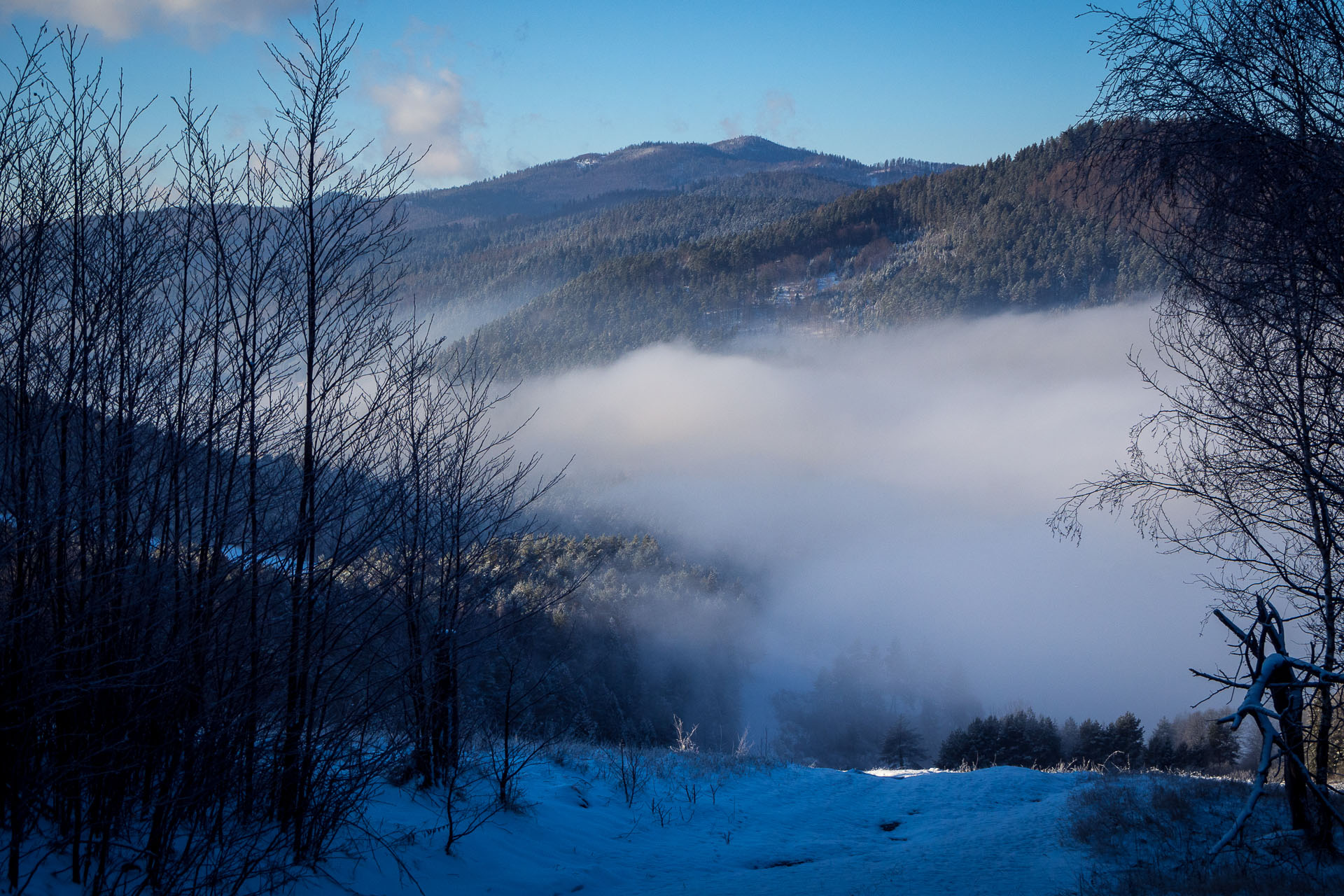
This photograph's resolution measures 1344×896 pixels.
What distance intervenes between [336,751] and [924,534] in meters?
183

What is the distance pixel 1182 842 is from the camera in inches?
288

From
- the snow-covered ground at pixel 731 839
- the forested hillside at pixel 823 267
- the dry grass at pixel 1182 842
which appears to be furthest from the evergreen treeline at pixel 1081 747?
the forested hillside at pixel 823 267

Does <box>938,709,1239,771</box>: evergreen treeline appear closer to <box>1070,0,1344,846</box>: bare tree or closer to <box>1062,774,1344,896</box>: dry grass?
<box>1062,774,1344,896</box>: dry grass

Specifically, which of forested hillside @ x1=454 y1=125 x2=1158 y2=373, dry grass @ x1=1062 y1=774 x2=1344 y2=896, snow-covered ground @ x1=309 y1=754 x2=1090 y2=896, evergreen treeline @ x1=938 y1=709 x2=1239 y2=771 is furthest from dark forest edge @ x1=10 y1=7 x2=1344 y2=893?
forested hillside @ x1=454 y1=125 x2=1158 y2=373

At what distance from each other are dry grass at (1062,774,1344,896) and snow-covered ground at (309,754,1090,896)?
0.36 meters

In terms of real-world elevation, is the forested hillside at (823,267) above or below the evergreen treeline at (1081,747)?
above

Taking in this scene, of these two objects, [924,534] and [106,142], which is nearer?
[106,142]

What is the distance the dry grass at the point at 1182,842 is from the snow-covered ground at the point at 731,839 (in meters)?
A: 0.36

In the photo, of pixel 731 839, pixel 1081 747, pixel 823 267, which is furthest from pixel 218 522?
pixel 823 267

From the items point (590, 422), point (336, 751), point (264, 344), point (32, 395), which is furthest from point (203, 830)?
point (590, 422)

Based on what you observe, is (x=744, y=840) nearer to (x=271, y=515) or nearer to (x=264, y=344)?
(x=271, y=515)

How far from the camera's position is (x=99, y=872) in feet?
12.5

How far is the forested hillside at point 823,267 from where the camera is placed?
446 feet

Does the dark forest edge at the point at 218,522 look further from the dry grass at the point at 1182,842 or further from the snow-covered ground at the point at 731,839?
the dry grass at the point at 1182,842
